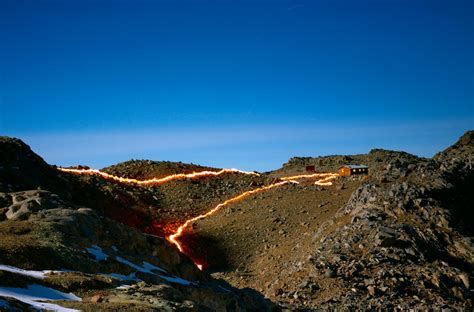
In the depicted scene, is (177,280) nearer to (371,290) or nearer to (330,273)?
(330,273)

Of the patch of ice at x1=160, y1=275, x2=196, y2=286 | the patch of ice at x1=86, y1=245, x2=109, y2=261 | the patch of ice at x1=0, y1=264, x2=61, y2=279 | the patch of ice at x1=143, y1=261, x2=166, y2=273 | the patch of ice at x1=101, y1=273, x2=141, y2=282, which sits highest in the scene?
the patch of ice at x1=86, y1=245, x2=109, y2=261

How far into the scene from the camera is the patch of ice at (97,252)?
13.2 metres

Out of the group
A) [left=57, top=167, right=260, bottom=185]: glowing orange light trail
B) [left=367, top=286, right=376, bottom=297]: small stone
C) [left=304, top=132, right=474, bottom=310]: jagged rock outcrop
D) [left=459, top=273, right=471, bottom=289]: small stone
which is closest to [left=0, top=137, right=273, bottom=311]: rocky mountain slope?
[left=367, top=286, right=376, bottom=297]: small stone

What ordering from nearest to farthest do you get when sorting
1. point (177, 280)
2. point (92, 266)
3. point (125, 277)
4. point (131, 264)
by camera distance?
point (92, 266) < point (125, 277) < point (131, 264) < point (177, 280)

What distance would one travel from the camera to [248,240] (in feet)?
99.1

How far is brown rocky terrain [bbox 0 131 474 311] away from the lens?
1241 centimetres

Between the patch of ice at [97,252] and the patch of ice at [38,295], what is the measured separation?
286cm

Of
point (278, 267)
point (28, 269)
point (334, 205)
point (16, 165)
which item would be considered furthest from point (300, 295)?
point (16, 165)

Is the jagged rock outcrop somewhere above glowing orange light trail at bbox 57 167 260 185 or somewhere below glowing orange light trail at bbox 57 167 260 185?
below

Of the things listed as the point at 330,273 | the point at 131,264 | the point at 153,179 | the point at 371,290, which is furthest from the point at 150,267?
the point at 153,179

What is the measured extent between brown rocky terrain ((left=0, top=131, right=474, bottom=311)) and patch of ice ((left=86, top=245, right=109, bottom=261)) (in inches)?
3.3

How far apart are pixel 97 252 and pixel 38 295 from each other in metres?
3.83

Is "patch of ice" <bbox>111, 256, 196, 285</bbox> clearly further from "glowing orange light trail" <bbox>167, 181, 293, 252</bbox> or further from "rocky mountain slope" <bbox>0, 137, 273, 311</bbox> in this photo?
"glowing orange light trail" <bbox>167, 181, 293, 252</bbox>

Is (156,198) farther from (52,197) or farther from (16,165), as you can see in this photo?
(52,197)
